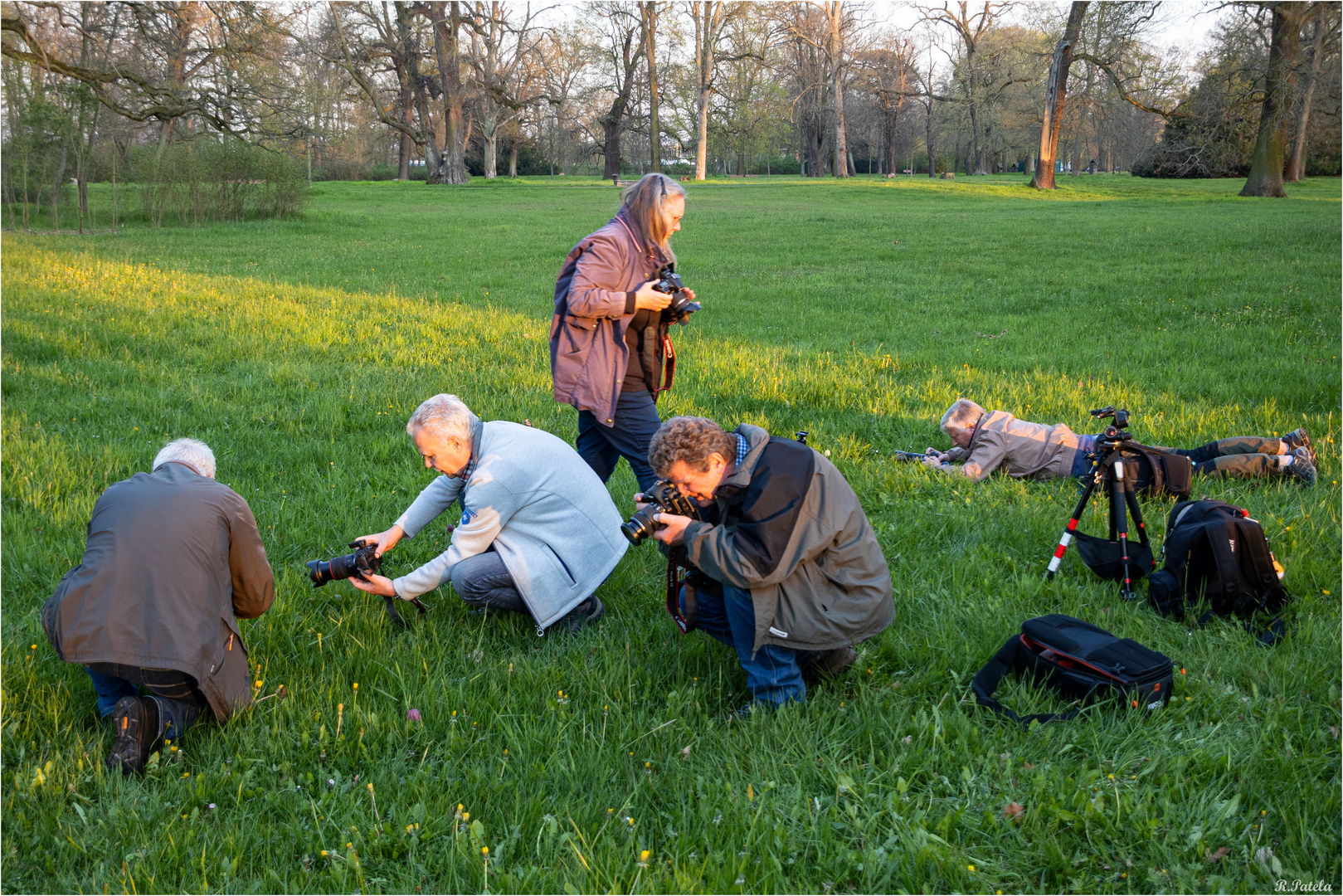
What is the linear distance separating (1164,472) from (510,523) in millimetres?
4144

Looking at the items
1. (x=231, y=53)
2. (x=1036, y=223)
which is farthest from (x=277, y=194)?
(x=1036, y=223)

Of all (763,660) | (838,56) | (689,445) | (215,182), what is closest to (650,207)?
(689,445)

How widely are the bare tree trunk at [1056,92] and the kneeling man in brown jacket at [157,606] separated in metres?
43.8

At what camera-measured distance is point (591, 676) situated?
12.0 ft

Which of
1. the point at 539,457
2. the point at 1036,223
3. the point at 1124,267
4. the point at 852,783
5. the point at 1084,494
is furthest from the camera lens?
the point at 1036,223

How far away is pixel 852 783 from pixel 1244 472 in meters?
4.48

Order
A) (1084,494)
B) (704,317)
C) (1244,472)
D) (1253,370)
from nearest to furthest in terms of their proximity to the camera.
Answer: (1084,494) < (1244,472) < (1253,370) < (704,317)

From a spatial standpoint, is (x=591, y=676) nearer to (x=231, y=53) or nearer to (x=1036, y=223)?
(x=231, y=53)

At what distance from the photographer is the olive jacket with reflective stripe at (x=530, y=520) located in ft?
12.9

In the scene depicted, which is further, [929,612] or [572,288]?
[572,288]

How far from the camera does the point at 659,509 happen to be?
347 cm

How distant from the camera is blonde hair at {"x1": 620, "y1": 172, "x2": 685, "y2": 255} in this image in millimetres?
4789

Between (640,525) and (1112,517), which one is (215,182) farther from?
(1112,517)

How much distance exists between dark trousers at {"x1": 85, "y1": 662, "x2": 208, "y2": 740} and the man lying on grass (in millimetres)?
4892
